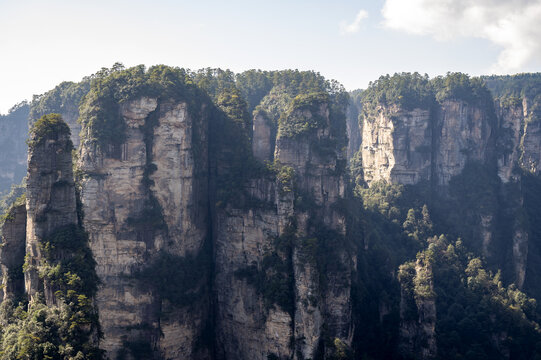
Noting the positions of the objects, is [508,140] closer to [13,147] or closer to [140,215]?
[140,215]

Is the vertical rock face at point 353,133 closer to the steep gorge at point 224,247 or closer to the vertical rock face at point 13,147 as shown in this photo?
the steep gorge at point 224,247

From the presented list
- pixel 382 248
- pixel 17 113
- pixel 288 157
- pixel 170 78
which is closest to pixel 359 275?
pixel 382 248

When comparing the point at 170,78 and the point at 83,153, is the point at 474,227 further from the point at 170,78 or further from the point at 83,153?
the point at 83,153

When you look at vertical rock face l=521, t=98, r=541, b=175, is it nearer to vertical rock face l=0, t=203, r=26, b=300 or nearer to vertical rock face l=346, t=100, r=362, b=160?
vertical rock face l=346, t=100, r=362, b=160

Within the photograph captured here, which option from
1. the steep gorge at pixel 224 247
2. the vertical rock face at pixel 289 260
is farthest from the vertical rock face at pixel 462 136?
the vertical rock face at pixel 289 260

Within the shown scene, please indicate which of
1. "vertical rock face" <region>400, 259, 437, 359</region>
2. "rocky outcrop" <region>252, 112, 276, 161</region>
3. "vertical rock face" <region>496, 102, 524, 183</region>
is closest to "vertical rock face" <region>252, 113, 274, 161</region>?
"rocky outcrop" <region>252, 112, 276, 161</region>
